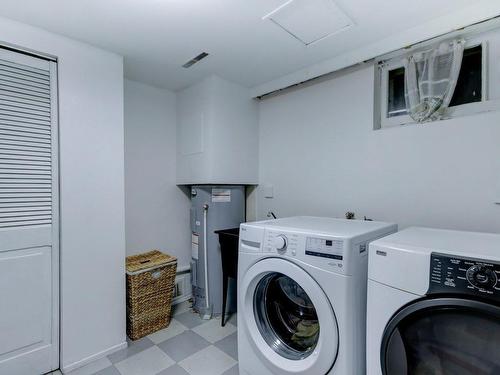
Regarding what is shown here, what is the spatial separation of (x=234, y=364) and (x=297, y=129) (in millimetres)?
1839

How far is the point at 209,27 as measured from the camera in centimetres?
165

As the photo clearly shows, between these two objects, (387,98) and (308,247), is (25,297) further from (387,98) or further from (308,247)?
(387,98)

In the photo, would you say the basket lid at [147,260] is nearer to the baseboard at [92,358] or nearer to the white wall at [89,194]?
the white wall at [89,194]

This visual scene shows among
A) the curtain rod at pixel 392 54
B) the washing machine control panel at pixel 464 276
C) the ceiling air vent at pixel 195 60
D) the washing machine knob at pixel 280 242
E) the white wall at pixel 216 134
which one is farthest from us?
the white wall at pixel 216 134

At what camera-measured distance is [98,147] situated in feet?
6.02

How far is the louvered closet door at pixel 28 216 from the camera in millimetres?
1562

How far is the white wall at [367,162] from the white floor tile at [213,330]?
1018 mm

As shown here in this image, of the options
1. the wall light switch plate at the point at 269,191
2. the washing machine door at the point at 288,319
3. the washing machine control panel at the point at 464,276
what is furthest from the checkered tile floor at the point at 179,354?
the washing machine control panel at the point at 464,276

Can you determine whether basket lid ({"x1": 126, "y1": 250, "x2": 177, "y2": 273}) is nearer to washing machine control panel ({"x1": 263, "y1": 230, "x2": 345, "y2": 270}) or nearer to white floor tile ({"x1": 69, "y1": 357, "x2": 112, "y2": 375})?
white floor tile ({"x1": 69, "y1": 357, "x2": 112, "y2": 375})

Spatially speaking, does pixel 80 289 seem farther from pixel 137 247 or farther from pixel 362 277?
pixel 362 277

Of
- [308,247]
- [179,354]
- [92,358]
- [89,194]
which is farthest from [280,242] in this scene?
[92,358]

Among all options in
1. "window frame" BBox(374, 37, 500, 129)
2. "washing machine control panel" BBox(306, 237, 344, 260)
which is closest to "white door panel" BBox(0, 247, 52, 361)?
"washing machine control panel" BBox(306, 237, 344, 260)

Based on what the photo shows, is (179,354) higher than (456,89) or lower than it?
lower

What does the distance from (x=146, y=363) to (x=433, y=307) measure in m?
1.72
